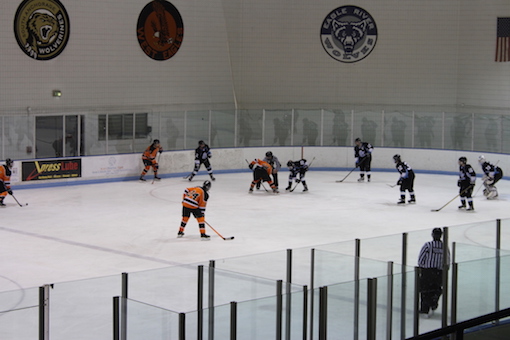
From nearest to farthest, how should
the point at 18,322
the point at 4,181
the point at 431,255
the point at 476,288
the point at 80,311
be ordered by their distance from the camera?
the point at 18,322 < the point at 80,311 < the point at 476,288 < the point at 431,255 < the point at 4,181

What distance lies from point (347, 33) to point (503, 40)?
4545 mm

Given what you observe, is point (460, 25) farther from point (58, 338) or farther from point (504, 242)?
point (58, 338)

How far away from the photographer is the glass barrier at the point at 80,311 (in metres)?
6.27

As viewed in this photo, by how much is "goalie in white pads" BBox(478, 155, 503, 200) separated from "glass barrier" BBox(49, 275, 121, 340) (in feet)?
41.9

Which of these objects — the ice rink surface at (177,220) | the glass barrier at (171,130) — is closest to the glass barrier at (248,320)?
the ice rink surface at (177,220)

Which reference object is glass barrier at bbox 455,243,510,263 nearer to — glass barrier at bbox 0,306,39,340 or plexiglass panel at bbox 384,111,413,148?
glass barrier at bbox 0,306,39,340

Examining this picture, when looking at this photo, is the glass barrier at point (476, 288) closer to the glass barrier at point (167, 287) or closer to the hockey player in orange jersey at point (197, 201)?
the glass barrier at point (167, 287)

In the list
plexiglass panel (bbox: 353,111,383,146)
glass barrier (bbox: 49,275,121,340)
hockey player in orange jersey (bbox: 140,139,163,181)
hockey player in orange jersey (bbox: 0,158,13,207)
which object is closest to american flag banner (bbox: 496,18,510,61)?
plexiglass panel (bbox: 353,111,383,146)

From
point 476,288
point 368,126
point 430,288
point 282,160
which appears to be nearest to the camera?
point 430,288

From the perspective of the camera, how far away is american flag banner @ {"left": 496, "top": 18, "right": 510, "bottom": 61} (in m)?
24.0

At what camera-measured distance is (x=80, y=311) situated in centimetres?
642

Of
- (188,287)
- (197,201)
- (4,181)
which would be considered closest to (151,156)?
(4,181)

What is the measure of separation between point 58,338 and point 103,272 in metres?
5.62

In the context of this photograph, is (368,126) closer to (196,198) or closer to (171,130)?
(171,130)
